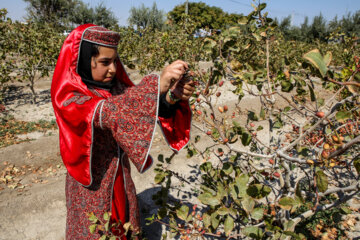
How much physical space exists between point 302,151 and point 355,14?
2925 centimetres

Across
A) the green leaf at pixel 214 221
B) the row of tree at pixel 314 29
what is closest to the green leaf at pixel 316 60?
the green leaf at pixel 214 221

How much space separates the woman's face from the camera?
60.0 inches

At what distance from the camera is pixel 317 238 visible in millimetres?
2451

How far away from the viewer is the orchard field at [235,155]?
1261 millimetres

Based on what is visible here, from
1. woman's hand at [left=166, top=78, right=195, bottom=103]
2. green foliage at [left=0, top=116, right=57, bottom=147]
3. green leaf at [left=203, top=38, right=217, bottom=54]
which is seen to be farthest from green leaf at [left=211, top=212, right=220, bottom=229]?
green foliage at [left=0, top=116, right=57, bottom=147]

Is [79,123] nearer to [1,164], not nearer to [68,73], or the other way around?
[68,73]

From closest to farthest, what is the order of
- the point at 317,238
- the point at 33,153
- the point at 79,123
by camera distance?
the point at 79,123 < the point at 317,238 < the point at 33,153

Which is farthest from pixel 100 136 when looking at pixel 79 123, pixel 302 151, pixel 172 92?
pixel 302 151

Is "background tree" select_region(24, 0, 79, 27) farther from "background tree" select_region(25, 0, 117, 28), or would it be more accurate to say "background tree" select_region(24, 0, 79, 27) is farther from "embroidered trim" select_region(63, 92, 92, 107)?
"embroidered trim" select_region(63, 92, 92, 107)

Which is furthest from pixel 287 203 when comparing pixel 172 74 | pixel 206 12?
pixel 206 12

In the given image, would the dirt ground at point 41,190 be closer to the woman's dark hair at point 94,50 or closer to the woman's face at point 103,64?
the woman's face at point 103,64

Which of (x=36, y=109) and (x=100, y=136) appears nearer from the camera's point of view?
(x=100, y=136)

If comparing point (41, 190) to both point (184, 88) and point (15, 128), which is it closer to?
point (184, 88)

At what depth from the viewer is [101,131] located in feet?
5.19
